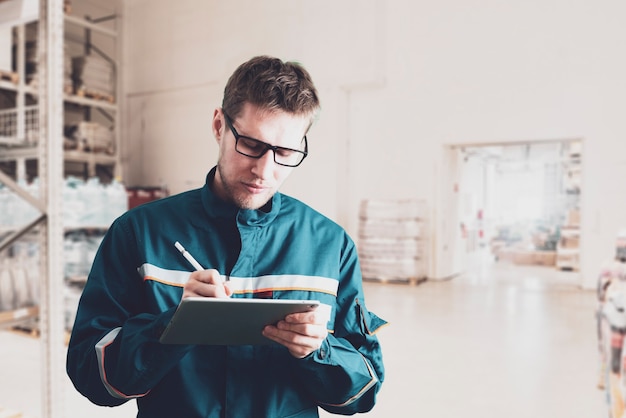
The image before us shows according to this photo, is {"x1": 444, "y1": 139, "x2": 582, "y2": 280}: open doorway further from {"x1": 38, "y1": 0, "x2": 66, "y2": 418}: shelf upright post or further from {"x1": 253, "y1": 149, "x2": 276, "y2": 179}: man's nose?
{"x1": 253, "y1": 149, "x2": 276, "y2": 179}: man's nose

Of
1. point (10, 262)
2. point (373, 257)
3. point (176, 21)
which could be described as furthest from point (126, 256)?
point (176, 21)

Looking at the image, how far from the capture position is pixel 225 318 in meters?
1.06

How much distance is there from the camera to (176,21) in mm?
12102

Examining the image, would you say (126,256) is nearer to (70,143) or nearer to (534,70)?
(534,70)

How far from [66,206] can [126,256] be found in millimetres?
5075

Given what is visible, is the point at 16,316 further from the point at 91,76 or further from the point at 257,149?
the point at 91,76

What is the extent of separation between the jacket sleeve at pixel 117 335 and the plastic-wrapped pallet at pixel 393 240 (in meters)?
8.42

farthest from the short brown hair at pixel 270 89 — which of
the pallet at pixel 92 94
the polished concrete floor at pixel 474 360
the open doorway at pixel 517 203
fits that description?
the pallet at pixel 92 94

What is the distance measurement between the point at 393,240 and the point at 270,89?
8558 millimetres

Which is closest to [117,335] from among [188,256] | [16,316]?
[188,256]

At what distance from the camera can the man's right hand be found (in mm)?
1040

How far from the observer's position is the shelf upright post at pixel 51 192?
8.43 feet

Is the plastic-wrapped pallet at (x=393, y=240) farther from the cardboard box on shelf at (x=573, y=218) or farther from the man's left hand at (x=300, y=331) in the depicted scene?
the man's left hand at (x=300, y=331)

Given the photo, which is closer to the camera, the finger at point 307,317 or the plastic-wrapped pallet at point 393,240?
the finger at point 307,317
